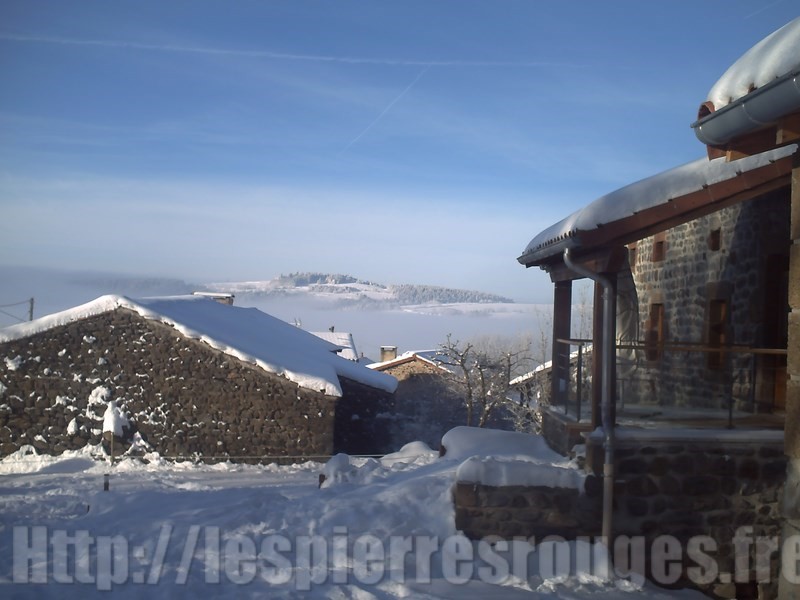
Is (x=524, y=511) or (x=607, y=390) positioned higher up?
(x=607, y=390)

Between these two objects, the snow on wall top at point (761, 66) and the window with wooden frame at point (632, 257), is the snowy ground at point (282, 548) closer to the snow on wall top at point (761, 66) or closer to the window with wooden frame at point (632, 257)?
the snow on wall top at point (761, 66)

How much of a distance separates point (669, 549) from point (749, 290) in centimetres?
400

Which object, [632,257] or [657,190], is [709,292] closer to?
[632,257]

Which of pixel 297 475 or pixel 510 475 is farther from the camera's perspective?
pixel 297 475

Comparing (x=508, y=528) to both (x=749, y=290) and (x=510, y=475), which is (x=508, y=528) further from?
(x=749, y=290)

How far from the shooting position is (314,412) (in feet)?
52.3

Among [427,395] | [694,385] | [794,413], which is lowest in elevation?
[427,395]

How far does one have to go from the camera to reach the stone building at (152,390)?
1591cm

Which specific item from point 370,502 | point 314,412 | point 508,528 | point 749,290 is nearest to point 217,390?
point 314,412

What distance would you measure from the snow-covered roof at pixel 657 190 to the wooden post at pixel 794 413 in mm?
3150

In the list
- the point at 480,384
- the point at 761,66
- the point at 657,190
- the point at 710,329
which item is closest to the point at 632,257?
the point at 710,329

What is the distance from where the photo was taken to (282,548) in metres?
6.40

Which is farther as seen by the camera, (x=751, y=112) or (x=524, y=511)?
(x=524, y=511)

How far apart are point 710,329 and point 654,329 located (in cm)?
190
